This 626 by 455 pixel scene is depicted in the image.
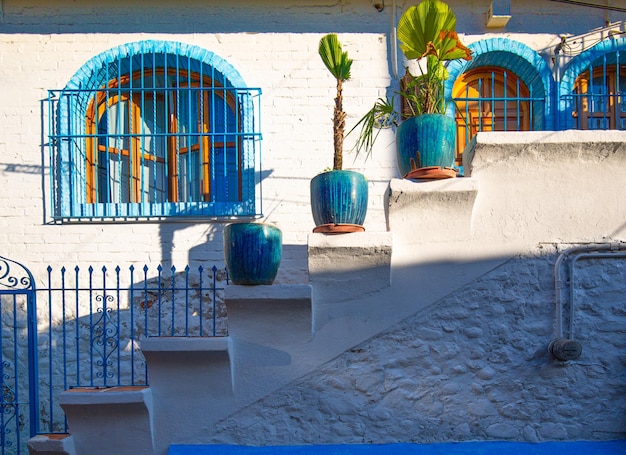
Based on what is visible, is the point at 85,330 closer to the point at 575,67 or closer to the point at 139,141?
the point at 139,141

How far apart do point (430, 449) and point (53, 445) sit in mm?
2452

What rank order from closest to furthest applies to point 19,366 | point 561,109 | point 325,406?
point 325,406, point 19,366, point 561,109

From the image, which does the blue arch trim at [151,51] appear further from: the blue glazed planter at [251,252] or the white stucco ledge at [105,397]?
the white stucco ledge at [105,397]

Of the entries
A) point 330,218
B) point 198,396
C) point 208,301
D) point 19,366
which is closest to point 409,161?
point 330,218

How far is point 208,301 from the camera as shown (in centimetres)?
577

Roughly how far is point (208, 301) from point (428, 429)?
2.59m

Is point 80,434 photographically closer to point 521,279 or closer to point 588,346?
point 521,279

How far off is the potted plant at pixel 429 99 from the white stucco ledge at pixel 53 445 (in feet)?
9.39

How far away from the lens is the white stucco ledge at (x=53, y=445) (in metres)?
3.98

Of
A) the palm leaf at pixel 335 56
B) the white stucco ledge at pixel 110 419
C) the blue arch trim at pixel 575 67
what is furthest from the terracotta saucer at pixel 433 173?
the blue arch trim at pixel 575 67

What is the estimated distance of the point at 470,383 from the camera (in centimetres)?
400

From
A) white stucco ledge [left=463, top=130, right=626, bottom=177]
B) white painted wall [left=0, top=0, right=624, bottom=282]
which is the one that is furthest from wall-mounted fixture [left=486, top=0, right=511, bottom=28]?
white stucco ledge [left=463, top=130, right=626, bottom=177]

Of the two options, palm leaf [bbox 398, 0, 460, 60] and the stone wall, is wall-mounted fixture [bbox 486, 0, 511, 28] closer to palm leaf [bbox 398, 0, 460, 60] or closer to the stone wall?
palm leaf [bbox 398, 0, 460, 60]

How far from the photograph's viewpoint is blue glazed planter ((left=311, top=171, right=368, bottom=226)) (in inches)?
157
